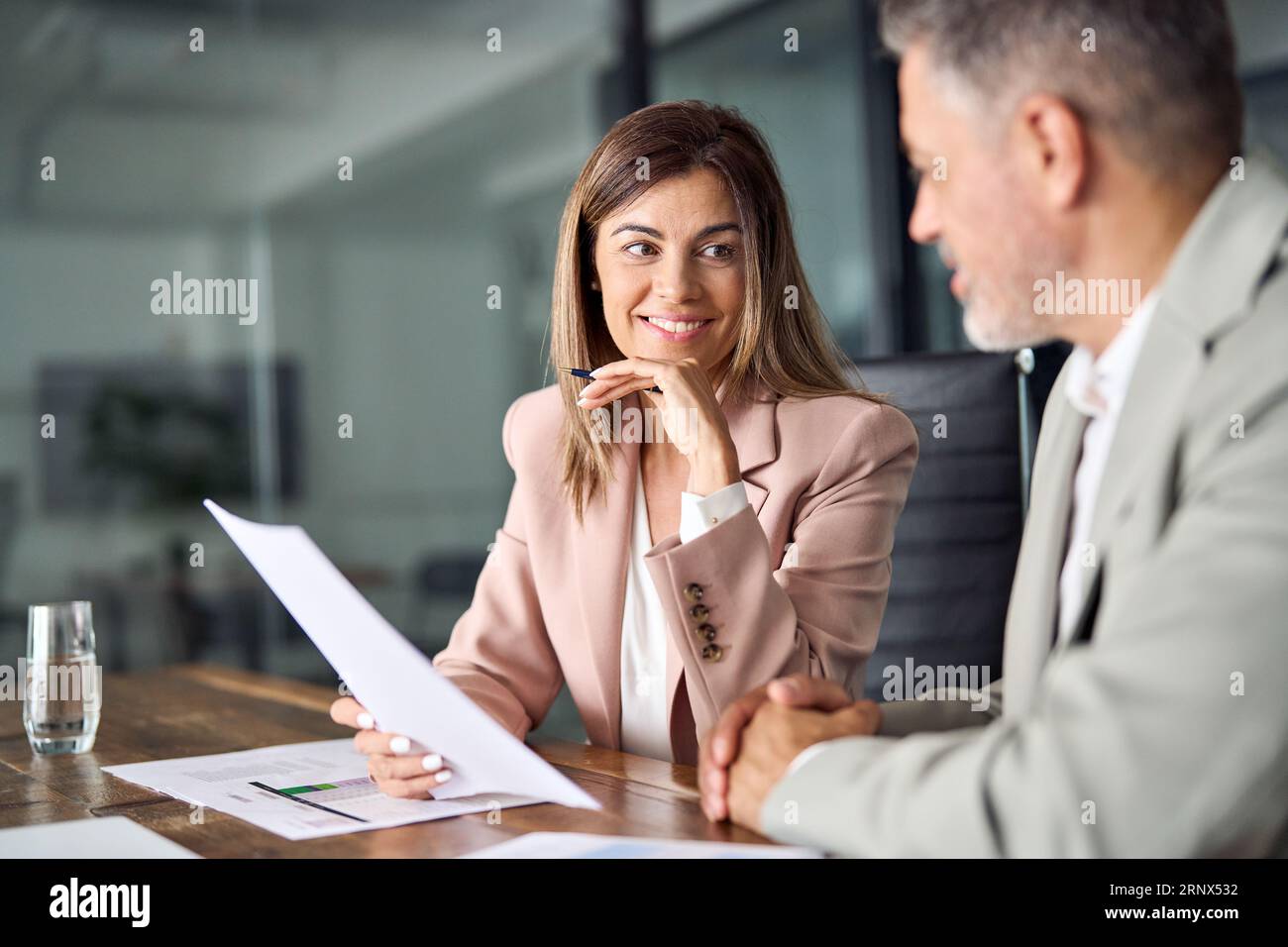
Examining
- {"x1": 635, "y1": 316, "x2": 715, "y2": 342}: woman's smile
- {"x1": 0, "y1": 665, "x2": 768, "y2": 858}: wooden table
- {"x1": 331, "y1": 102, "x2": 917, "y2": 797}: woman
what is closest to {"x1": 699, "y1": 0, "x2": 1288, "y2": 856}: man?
{"x1": 0, "y1": 665, "x2": 768, "y2": 858}: wooden table

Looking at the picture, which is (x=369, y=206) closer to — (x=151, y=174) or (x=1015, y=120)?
(x=151, y=174)

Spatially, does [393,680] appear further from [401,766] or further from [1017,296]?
[1017,296]

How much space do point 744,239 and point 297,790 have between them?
1.00 meters

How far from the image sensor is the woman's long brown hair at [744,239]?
6.15ft

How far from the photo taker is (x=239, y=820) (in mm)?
1223

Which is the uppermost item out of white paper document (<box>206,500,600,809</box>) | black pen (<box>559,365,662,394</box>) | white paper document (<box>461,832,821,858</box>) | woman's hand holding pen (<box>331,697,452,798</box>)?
black pen (<box>559,365,662,394</box>)

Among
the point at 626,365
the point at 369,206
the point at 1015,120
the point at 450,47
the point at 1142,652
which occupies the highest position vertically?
the point at 450,47

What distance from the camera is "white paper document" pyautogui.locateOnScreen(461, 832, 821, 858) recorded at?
1.02 metres

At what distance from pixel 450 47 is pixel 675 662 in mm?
3263

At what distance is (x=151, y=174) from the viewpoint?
13.5ft

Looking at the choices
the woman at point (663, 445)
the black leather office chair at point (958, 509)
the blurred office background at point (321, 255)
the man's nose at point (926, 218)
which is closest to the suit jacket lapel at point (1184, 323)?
the man's nose at point (926, 218)

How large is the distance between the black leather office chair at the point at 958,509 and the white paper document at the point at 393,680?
1.08 m

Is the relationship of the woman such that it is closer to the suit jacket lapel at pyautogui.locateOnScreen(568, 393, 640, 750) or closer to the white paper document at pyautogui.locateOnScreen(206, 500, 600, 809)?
the suit jacket lapel at pyautogui.locateOnScreen(568, 393, 640, 750)
